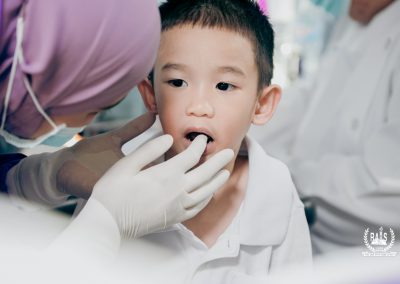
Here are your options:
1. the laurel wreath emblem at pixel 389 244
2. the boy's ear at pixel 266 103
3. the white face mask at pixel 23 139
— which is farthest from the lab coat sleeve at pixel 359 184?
the white face mask at pixel 23 139

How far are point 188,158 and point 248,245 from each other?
6.8 inches

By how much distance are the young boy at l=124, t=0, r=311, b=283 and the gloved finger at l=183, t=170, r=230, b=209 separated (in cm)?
4

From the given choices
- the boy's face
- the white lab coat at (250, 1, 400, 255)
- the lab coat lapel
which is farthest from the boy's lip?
the lab coat lapel

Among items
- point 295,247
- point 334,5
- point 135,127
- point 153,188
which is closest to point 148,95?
point 135,127

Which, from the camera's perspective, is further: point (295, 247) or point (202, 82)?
point (295, 247)

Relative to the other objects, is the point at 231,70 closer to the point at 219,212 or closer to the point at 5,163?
the point at 219,212

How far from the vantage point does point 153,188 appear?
21.9 inches

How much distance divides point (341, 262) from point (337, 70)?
2.16ft

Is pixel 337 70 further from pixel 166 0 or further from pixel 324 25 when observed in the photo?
pixel 166 0

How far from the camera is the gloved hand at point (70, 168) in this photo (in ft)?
2.11

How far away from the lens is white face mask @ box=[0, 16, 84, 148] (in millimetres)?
478

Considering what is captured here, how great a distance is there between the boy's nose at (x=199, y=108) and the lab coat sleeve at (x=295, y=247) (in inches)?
8.6

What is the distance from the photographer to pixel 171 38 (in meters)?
0.61

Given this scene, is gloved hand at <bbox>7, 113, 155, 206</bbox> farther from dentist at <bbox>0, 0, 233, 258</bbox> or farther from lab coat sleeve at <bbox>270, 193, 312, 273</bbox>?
lab coat sleeve at <bbox>270, 193, 312, 273</bbox>
